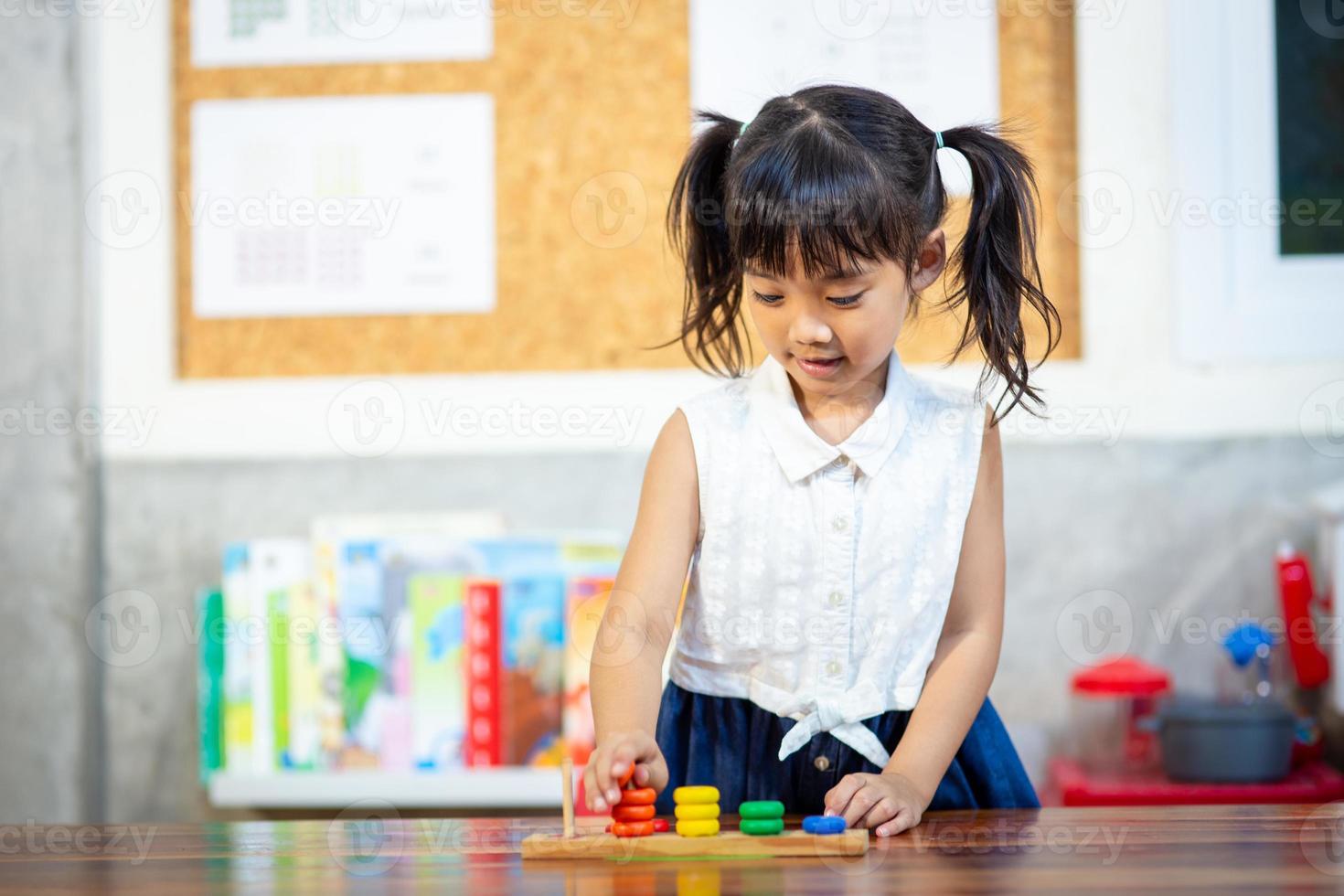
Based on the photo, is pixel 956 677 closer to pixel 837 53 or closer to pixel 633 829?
pixel 633 829

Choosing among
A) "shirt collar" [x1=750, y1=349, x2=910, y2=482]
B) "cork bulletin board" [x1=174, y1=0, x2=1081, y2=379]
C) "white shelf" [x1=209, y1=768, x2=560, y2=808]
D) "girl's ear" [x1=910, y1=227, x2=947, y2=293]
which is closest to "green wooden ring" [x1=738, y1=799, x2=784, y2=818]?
"shirt collar" [x1=750, y1=349, x2=910, y2=482]

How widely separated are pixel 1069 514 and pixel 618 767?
1290 millimetres

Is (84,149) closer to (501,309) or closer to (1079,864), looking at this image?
(501,309)

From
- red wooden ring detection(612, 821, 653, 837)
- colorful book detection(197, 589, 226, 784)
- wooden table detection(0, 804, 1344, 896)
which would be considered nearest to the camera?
wooden table detection(0, 804, 1344, 896)

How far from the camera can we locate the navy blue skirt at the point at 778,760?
1070 mm

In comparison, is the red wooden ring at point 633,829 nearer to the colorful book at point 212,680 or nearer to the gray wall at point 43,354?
the colorful book at point 212,680

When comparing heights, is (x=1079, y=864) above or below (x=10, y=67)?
below

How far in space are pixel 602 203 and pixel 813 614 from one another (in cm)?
111

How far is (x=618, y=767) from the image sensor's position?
88 centimetres

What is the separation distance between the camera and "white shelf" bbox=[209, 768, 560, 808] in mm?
1809

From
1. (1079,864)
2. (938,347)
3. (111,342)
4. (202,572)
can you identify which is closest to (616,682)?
(1079,864)

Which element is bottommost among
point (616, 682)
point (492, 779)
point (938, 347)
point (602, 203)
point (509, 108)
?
point (492, 779)

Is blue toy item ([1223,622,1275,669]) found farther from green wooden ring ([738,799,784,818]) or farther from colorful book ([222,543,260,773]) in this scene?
colorful book ([222,543,260,773])

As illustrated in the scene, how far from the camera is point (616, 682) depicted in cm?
102
